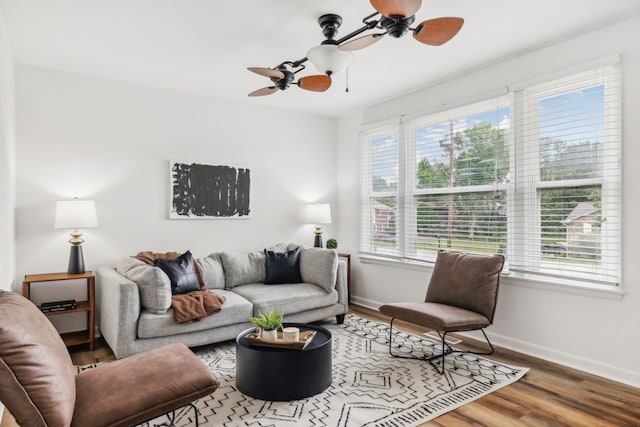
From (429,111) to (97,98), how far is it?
335cm

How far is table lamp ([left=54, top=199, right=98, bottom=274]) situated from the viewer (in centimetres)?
344

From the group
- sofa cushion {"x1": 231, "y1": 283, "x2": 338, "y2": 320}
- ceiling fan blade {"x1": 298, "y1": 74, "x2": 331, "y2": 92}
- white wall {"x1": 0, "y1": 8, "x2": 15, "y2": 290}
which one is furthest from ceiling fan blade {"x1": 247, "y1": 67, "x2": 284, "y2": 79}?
sofa cushion {"x1": 231, "y1": 283, "x2": 338, "y2": 320}

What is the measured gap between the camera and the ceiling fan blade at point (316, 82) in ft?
9.80

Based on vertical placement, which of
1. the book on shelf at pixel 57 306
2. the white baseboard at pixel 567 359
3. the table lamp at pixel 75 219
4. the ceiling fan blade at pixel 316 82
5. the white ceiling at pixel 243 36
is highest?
the white ceiling at pixel 243 36

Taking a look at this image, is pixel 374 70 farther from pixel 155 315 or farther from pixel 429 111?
pixel 155 315

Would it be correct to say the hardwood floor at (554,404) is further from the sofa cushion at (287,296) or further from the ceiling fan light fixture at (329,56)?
the ceiling fan light fixture at (329,56)

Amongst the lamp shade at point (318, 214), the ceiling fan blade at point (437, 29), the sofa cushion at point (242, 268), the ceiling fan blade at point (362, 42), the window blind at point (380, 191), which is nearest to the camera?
the ceiling fan blade at point (437, 29)

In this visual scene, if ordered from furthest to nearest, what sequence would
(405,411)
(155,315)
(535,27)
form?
(155,315) → (535,27) → (405,411)

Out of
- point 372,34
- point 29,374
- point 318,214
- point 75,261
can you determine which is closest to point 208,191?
point 318,214

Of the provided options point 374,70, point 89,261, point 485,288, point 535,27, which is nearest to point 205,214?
point 89,261

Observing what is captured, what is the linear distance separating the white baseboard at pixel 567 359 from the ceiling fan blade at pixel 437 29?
258 centimetres

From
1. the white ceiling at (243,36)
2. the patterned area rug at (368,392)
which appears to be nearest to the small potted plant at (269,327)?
the patterned area rug at (368,392)

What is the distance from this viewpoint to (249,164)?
4.88 m

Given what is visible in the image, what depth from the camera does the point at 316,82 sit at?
3.03 meters
